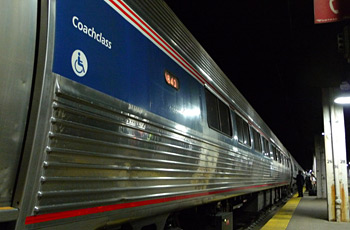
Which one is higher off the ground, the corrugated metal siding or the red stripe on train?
the corrugated metal siding

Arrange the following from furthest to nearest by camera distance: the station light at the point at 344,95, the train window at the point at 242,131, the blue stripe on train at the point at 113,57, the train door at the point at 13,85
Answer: the station light at the point at 344,95 → the train window at the point at 242,131 → the blue stripe on train at the point at 113,57 → the train door at the point at 13,85

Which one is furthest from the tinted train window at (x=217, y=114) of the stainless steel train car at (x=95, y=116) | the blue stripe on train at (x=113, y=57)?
the blue stripe on train at (x=113, y=57)

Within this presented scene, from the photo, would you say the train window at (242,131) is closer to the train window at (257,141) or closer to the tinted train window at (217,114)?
the tinted train window at (217,114)

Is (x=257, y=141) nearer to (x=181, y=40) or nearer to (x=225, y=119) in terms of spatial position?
(x=225, y=119)

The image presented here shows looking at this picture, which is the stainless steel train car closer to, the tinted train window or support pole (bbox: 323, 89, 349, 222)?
the tinted train window

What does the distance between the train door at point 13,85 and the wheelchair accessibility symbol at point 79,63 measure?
304 millimetres

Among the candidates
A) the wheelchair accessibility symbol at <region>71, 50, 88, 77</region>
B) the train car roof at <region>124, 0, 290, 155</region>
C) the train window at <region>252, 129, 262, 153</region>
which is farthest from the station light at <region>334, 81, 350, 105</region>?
the wheelchair accessibility symbol at <region>71, 50, 88, 77</region>

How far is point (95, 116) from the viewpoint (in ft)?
7.48

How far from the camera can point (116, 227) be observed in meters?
2.86

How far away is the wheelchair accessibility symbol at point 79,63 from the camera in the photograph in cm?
215

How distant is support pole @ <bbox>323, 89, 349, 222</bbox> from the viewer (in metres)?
8.83

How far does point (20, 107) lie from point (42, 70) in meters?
0.24

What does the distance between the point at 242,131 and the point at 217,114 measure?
2053mm

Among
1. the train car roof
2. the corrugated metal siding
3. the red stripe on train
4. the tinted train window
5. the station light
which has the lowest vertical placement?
the red stripe on train
